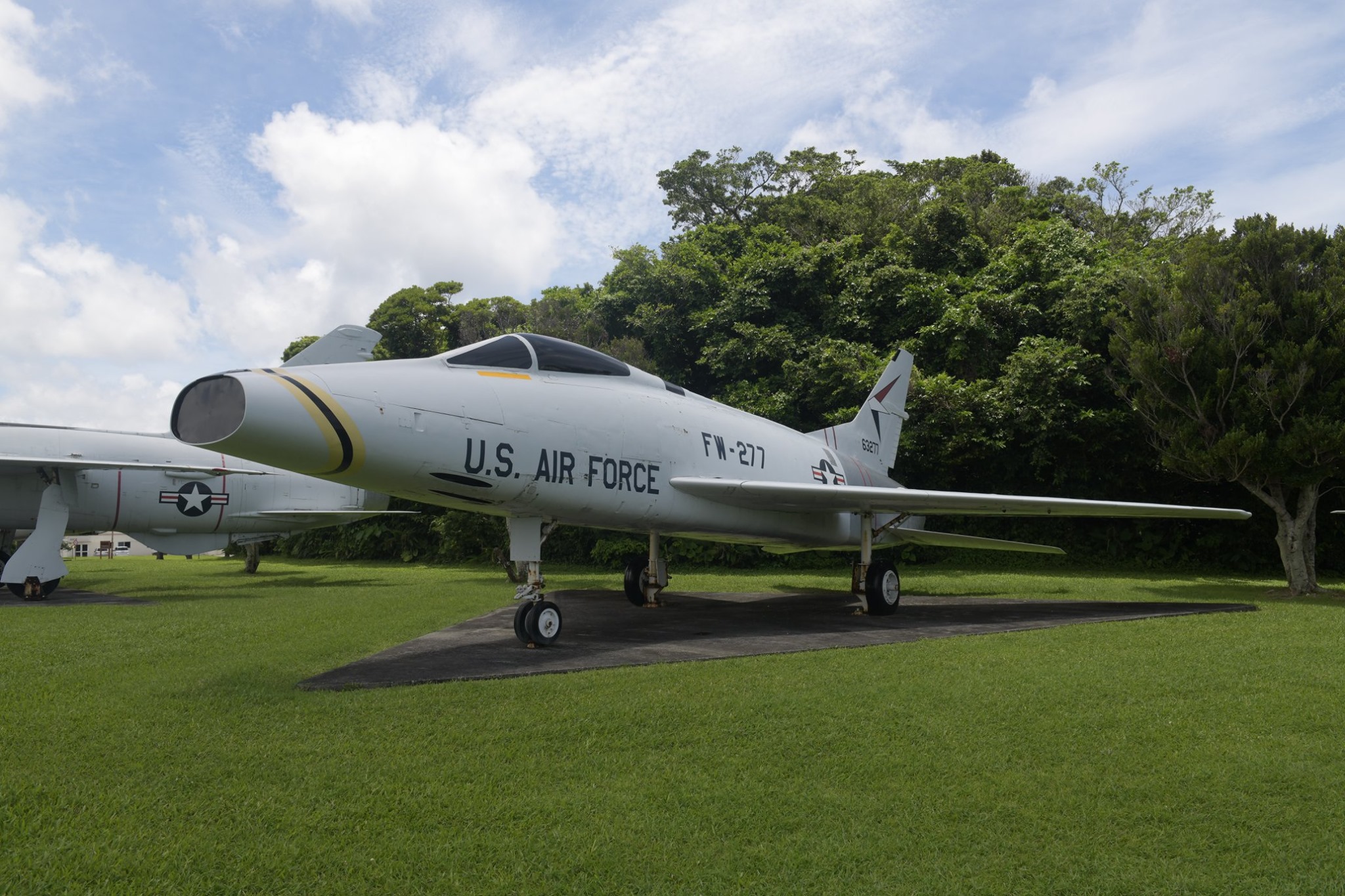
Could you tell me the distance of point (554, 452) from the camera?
790 cm

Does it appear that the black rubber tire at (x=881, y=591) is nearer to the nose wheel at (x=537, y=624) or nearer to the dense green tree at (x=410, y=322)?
the nose wheel at (x=537, y=624)

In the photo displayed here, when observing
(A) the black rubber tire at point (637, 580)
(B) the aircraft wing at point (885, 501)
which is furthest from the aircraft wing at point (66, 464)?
(B) the aircraft wing at point (885, 501)

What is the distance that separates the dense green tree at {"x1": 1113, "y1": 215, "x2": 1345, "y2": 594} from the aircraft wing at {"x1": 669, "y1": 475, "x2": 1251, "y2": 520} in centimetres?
320

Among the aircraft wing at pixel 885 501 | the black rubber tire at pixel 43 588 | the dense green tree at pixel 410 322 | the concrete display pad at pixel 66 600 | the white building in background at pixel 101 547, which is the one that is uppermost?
the dense green tree at pixel 410 322

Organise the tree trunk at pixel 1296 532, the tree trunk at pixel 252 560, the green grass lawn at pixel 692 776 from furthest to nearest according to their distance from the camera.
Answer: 1. the tree trunk at pixel 252 560
2. the tree trunk at pixel 1296 532
3. the green grass lawn at pixel 692 776

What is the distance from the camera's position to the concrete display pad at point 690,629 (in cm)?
677

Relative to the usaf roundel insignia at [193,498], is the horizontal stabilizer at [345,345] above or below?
above

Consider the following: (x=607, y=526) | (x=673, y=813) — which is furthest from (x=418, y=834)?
(x=607, y=526)

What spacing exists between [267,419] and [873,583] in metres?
8.13

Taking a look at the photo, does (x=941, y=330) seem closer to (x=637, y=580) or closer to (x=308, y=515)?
(x=637, y=580)

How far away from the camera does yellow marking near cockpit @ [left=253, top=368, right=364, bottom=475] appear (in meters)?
6.00

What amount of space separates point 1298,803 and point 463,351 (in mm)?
6913

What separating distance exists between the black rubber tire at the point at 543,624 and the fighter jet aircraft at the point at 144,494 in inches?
285

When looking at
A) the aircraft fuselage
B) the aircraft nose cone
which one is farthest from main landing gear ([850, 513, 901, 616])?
the aircraft nose cone
